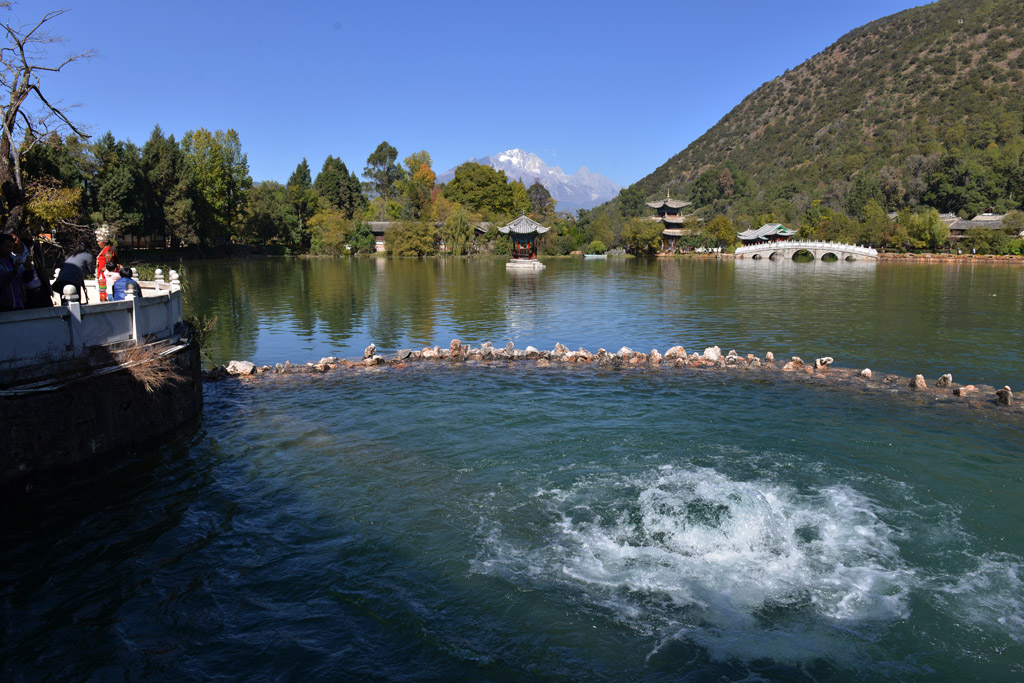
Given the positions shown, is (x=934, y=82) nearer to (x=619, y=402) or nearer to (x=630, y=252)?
(x=630, y=252)

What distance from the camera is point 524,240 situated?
6875 centimetres

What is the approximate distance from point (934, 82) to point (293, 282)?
168009 millimetres

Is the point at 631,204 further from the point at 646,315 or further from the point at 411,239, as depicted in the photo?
the point at 646,315

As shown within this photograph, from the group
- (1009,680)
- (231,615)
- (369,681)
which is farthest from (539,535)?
(1009,680)

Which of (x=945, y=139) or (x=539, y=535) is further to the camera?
(x=945, y=139)

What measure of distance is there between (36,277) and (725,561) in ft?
37.5

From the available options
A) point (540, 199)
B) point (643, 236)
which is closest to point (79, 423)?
point (643, 236)

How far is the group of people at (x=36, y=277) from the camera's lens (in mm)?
8906

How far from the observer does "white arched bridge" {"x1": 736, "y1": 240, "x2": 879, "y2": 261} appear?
77.2 metres

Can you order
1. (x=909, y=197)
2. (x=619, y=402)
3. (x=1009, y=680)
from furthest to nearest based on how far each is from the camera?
(x=909, y=197) → (x=619, y=402) → (x=1009, y=680)

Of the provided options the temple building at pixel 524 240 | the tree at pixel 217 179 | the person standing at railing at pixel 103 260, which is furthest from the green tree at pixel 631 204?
the person standing at railing at pixel 103 260

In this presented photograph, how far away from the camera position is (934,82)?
14700 centimetres

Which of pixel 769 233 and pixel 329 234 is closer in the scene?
pixel 329 234

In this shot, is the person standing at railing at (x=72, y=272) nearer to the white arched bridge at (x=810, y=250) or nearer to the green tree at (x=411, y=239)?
the green tree at (x=411, y=239)
